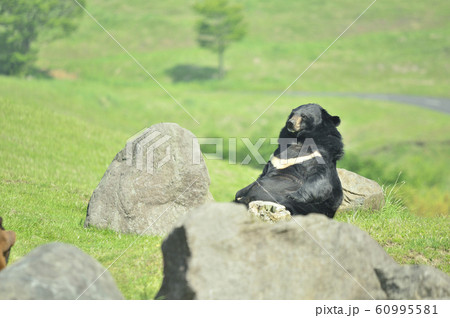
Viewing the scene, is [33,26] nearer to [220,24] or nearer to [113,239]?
[220,24]

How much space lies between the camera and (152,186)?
10.9m

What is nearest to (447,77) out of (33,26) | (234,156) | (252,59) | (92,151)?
(252,59)

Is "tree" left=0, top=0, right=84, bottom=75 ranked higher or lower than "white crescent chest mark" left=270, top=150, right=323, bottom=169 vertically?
lower

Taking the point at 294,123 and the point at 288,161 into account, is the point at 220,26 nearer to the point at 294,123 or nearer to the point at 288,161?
the point at 288,161

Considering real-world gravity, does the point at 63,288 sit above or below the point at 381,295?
above

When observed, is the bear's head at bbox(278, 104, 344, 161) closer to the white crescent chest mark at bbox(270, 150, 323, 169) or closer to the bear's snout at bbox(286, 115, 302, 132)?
the bear's snout at bbox(286, 115, 302, 132)

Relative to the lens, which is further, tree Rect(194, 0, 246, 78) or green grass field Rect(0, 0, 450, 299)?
tree Rect(194, 0, 246, 78)

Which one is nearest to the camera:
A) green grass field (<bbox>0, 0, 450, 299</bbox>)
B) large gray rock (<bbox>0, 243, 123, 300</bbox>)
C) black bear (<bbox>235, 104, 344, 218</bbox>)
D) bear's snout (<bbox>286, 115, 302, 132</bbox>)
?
large gray rock (<bbox>0, 243, 123, 300</bbox>)

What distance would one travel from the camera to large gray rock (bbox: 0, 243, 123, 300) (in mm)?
5527

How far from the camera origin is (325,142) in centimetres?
962

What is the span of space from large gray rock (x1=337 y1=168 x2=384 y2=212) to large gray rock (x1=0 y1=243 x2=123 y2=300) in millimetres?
7400

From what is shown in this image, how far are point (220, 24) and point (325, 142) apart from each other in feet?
174

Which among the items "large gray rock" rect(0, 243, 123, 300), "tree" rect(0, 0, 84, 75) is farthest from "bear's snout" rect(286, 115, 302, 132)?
"tree" rect(0, 0, 84, 75)
